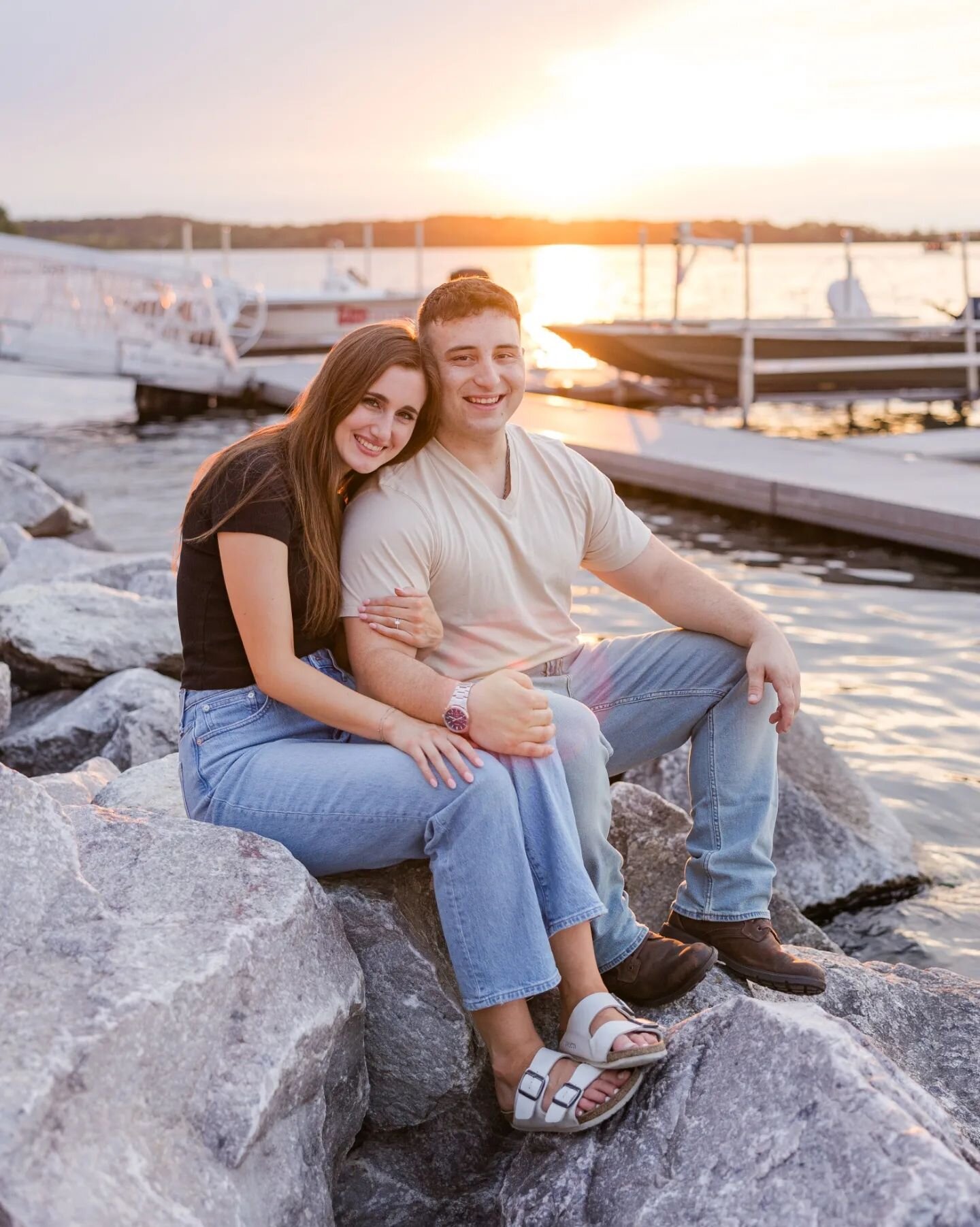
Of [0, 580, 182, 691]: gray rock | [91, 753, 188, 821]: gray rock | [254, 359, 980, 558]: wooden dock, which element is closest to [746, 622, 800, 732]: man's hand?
[91, 753, 188, 821]: gray rock

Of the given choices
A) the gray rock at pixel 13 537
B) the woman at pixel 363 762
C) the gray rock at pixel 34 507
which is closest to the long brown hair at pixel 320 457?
the woman at pixel 363 762

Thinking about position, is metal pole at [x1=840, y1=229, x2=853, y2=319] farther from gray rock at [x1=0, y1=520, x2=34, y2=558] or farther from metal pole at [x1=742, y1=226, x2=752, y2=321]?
gray rock at [x1=0, y1=520, x2=34, y2=558]

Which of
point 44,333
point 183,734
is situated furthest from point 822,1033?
point 44,333

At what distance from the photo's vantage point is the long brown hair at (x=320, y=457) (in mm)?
2611

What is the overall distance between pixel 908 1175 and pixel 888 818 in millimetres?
2973

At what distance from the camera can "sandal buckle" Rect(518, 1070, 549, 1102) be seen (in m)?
2.24

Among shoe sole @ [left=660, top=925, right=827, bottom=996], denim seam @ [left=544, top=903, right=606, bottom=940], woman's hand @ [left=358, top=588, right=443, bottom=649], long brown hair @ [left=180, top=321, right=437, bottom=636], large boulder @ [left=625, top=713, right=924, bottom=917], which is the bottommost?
large boulder @ [left=625, top=713, right=924, bottom=917]

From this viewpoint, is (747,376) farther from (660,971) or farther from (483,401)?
(660,971)

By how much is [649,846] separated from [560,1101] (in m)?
1.12

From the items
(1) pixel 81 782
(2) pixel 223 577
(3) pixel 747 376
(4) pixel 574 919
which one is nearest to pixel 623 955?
(4) pixel 574 919

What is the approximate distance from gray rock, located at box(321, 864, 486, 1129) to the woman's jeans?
4.3 inches

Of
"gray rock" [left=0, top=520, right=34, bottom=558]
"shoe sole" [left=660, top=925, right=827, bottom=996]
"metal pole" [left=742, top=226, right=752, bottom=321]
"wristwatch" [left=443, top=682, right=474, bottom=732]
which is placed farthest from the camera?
"metal pole" [left=742, top=226, right=752, bottom=321]

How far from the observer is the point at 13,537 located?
332 inches

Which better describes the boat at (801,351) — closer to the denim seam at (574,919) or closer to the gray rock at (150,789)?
the gray rock at (150,789)
